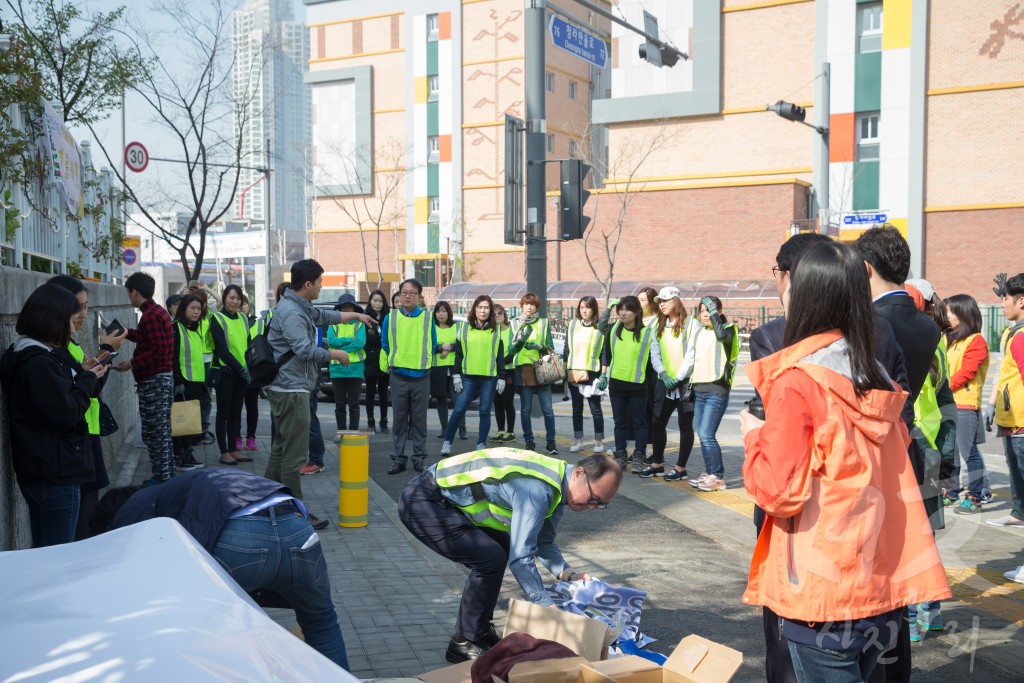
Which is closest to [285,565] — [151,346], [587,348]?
[151,346]

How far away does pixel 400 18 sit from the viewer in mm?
64188

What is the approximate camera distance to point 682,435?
10.1 meters

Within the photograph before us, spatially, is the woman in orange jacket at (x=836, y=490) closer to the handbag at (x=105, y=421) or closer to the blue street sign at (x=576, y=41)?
the handbag at (x=105, y=421)

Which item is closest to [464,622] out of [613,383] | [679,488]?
[679,488]

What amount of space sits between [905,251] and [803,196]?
3954 centimetres

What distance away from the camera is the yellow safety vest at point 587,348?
11.5 m

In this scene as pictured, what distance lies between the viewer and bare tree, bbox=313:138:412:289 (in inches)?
2517

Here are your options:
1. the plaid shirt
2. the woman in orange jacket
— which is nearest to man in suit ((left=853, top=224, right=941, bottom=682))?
the woman in orange jacket

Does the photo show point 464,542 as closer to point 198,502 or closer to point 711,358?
point 198,502

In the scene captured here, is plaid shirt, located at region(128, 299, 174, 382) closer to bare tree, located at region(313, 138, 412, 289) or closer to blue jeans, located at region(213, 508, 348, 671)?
blue jeans, located at region(213, 508, 348, 671)

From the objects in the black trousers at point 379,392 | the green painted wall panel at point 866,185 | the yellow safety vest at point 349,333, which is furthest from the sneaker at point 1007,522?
the green painted wall panel at point 866,185

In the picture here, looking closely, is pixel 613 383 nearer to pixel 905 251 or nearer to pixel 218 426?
pixel 218 426

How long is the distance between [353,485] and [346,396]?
475 cm

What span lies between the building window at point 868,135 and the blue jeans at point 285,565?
41420 mm
